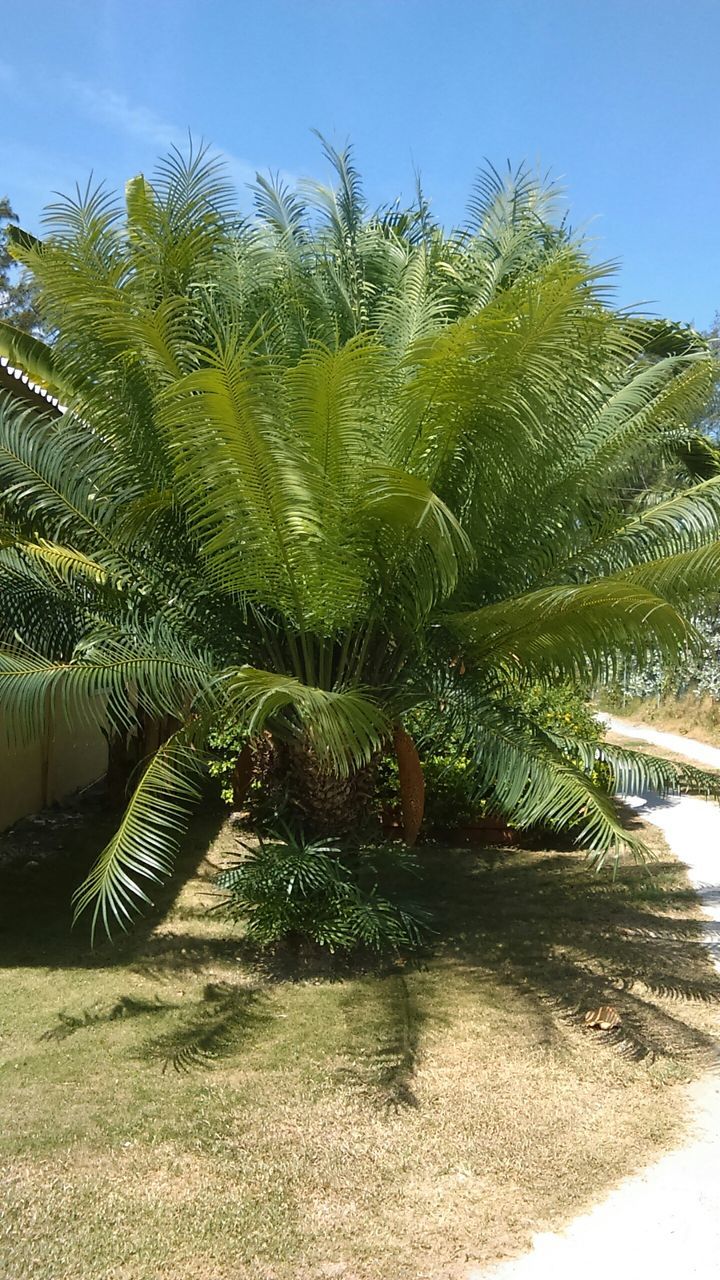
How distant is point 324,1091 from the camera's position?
4.47 m

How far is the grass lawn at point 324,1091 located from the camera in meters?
3.38

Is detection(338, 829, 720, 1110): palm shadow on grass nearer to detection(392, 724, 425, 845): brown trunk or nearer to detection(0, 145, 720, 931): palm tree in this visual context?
detection(392, 724, 425, 845): brown trunk

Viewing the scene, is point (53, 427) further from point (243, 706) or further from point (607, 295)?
point (607, 295)

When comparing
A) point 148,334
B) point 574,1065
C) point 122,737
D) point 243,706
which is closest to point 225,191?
point 148,334

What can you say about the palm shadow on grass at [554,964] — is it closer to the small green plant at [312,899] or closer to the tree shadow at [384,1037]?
the tree shadow at [384,1037]

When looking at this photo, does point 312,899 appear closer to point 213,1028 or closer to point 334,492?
point 213,1028

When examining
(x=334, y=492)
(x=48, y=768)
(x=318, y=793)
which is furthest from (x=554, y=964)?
(x=48, y=768)

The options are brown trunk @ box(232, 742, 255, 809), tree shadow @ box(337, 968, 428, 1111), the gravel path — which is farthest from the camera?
brown trunk @ box(232, 742, 255, 809)

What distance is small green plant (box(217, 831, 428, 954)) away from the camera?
566cm

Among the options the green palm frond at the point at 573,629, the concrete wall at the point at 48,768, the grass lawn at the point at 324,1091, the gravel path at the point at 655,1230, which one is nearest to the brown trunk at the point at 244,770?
the grass lawn at the point at 324,1091

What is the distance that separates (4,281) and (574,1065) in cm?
3451

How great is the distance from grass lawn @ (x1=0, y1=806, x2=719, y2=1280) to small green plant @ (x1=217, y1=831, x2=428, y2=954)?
0.30 metres

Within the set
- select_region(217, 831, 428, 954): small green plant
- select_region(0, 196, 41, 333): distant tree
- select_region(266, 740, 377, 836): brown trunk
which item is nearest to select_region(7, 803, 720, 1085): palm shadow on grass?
select_region(217, 831, 428, 954): small green plant

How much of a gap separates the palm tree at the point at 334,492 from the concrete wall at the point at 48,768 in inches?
151
